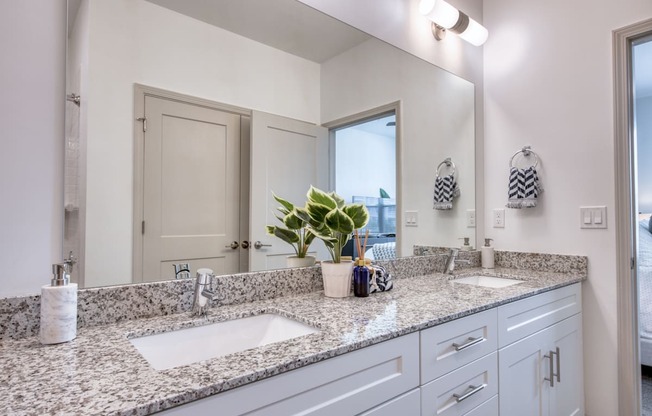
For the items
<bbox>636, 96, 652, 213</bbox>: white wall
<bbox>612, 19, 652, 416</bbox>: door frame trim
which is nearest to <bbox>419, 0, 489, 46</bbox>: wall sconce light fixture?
<bbox>612, 19, 652, 416</bbox>: door frame trim

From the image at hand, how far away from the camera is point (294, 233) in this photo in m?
1.41

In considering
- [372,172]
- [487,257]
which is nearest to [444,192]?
[487,257]

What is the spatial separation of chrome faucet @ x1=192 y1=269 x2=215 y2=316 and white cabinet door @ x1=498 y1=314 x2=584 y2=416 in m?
1.03

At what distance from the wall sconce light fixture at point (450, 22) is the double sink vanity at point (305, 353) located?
1.29m

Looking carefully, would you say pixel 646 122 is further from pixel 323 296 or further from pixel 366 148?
pixel 323 296

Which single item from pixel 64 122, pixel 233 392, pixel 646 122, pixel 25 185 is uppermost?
pixel 646 122

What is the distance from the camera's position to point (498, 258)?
2180 millimetres

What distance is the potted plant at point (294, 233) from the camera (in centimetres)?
138

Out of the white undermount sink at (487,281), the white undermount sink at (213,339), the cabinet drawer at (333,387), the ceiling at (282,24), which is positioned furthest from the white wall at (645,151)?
the white undermount sink at (213,339)

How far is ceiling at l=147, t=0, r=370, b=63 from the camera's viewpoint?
4.03 feet

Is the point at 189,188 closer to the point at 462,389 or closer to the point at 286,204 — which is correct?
the point at 286,204

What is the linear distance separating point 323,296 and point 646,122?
4.64 metres

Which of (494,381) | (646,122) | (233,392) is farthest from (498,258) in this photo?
(646,122)

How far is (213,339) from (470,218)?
1.73 meters
